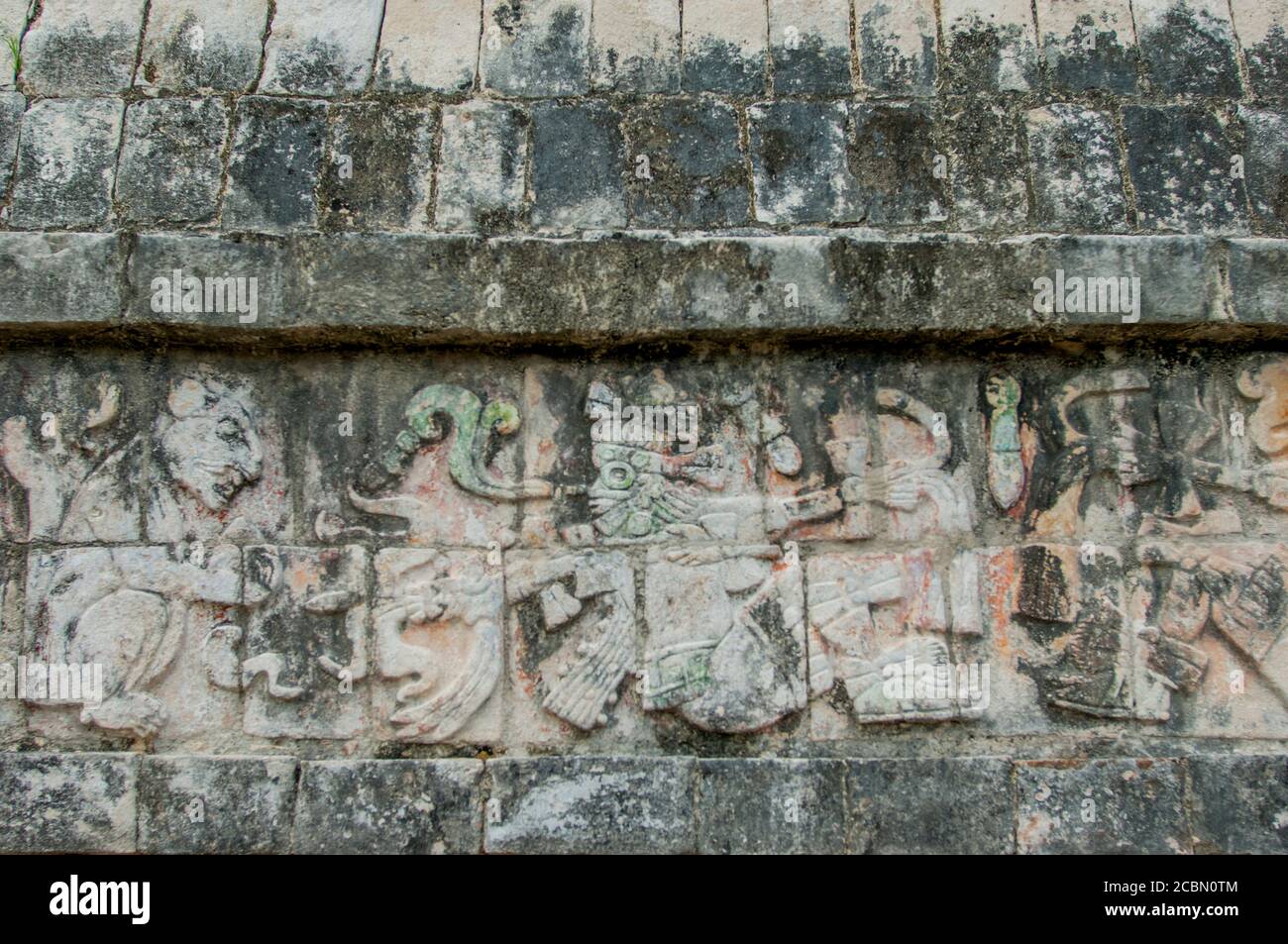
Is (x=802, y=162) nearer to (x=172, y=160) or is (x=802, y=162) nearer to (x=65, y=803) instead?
(x=172, y=160)

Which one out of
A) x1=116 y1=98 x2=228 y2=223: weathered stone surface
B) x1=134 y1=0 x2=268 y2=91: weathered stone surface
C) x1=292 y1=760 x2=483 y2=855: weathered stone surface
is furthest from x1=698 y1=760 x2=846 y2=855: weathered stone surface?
x1=134 y1=0 x2=268 y2=91: weathered stone surface

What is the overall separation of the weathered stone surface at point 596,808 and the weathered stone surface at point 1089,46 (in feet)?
9.87

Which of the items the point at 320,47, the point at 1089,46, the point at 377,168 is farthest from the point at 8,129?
the point at 1089,46

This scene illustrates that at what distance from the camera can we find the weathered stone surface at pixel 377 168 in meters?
4.59

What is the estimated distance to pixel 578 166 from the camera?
183 inches

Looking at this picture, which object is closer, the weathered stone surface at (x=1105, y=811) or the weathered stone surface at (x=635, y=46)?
the weathered stone surface at (x=1105, y=811)

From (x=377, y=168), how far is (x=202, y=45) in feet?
2.93

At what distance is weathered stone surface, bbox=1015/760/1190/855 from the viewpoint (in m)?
4.34

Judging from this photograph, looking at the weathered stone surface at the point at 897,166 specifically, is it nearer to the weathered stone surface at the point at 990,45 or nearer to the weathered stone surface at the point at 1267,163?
the weathered stone surface at the point at 990,45

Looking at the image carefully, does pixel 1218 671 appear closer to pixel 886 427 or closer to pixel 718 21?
pixel 886 427

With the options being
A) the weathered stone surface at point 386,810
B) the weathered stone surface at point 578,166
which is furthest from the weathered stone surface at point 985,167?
the weathered stone surface at point 386,810

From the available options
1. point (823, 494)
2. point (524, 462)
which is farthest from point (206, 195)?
point (823, 494)

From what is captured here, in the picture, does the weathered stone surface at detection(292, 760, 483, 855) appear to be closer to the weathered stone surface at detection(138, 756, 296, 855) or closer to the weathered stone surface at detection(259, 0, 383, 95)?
the weathered stone surface at detection(138, 756, 296, 855)

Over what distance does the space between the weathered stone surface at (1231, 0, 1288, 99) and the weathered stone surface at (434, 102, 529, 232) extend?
2821 mm
